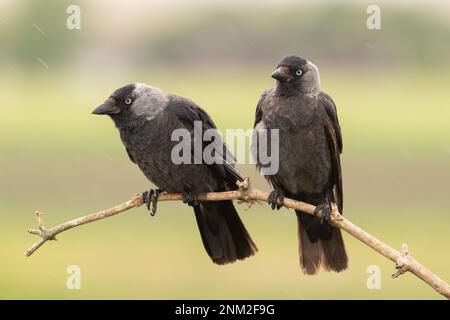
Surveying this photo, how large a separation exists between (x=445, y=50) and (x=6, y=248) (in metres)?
24.3

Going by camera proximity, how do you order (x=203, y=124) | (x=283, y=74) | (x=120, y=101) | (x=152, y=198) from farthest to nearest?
1. (x=203, y=124)
2. (x=152, y=198)
3. (x=120, y=101)
4. (x=283, y=74)

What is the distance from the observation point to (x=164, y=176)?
8609 mm

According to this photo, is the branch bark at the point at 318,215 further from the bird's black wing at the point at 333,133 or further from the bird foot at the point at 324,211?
the bird's black wing at the point at 333,133

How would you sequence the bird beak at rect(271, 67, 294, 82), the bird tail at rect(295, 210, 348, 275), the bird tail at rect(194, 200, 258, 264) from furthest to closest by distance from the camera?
the bird tail at rect(295, 210, 348, 275) → the bird tail at rect(194, 200, 258, 264) → the bird beak at rect(271, 67, 294, 82)

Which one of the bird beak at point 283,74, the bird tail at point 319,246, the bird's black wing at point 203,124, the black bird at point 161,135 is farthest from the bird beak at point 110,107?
the bird tail at point 319,246

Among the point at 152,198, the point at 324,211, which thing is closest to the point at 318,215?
the point at 324,211

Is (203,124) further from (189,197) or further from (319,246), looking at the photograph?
(319,246)

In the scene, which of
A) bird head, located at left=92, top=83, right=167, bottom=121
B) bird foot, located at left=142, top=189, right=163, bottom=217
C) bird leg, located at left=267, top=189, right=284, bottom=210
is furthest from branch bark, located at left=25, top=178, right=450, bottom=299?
bird head, located at left=92, top=83, right=167, bottom=121

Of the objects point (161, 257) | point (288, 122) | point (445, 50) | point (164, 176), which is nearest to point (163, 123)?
point (164, 176)

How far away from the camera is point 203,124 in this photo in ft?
29.0

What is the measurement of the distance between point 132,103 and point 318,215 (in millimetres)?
1956

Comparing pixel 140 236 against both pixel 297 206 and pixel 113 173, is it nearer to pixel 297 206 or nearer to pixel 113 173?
pixel 113 173

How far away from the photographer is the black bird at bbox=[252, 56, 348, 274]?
8.53 m

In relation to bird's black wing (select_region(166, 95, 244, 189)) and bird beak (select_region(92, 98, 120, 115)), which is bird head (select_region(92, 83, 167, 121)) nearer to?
Result: bird beak (select_region(92, 98, 120, 115))
